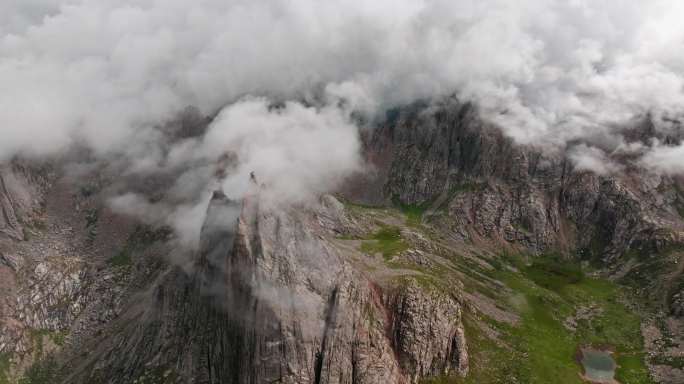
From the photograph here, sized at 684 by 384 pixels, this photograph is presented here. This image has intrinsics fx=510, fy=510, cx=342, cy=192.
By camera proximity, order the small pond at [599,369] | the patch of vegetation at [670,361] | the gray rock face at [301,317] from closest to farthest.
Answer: the gray rock face at [301,317] < the small pond at [599,369] < the patch of vegetation at [670,361]

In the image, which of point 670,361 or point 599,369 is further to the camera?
point 599,369

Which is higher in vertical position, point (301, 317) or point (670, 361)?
point (301, 317)

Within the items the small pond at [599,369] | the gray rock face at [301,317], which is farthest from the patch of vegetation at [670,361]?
the gray rock face at [301,317]

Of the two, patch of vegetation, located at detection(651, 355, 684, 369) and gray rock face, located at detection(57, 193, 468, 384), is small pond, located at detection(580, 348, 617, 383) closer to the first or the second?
patch of vegetation, located at detection(651, 355, 684, 369)

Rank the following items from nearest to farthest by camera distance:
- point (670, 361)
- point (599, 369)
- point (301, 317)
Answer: point (301, 317), point (670, 361), point (599, 369)

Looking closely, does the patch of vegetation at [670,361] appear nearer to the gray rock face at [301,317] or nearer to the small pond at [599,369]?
the small pond at [599,369]

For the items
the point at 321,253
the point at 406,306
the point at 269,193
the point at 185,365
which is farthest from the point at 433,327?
the point at 185,365

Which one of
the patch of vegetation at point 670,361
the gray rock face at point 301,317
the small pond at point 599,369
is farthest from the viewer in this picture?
the patch of vegetation at point 670,361

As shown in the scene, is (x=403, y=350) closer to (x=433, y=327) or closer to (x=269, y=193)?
(x=433, y=327)

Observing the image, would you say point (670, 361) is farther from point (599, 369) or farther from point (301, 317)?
point (301, 317)

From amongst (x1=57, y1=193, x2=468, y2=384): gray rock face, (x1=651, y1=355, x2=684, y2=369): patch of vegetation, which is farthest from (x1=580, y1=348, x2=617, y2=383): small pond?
(x1=57, y1=193, x2=468, y2=384): gray rock face

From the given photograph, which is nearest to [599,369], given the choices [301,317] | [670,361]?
[670,361]
